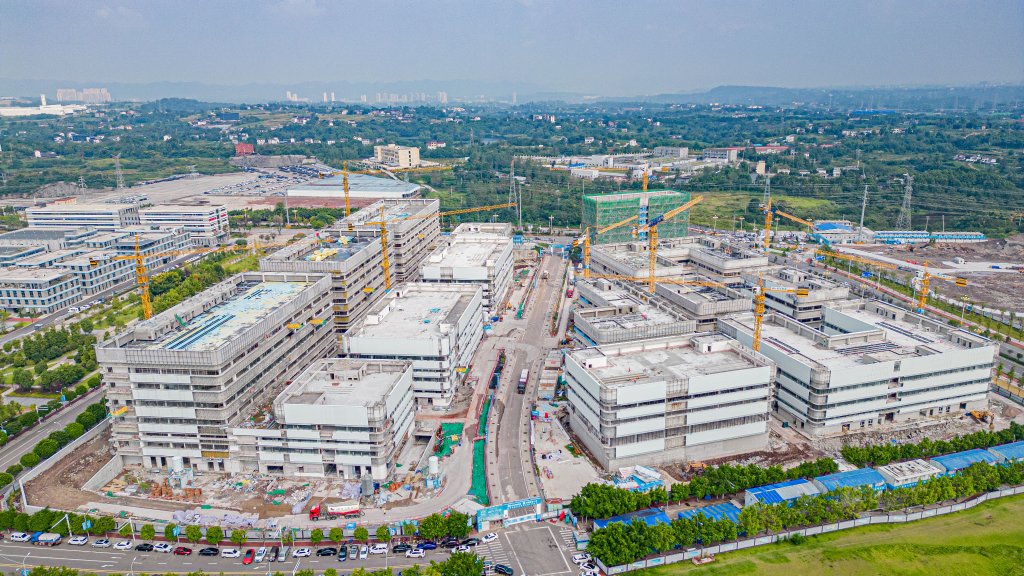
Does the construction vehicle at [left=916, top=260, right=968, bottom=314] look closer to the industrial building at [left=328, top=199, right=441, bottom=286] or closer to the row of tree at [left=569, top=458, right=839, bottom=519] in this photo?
the row of tree at [left=569, top=458, right=839, bottom=519]

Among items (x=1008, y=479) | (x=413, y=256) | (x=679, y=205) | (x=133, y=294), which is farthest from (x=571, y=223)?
(x=1008, y=479)

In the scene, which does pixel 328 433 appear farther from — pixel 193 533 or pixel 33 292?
pixel 33 292

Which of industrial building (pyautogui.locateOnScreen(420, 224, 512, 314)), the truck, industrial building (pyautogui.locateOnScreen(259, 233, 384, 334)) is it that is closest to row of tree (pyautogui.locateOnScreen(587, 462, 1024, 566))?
the truck

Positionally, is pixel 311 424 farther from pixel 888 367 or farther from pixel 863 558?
pixel 888 367

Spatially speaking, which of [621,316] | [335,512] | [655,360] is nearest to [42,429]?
[335,512]

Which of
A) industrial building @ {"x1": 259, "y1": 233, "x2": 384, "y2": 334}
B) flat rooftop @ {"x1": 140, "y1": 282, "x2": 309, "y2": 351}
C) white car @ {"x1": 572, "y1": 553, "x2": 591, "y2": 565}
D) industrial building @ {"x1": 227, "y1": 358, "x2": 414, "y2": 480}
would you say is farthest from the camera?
industrial building @ {"x1": 259, "y1": 233, "x2": 384, "y2": 334}

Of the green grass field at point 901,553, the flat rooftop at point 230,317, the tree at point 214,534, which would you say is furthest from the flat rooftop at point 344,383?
the green grass field at point 901,553
